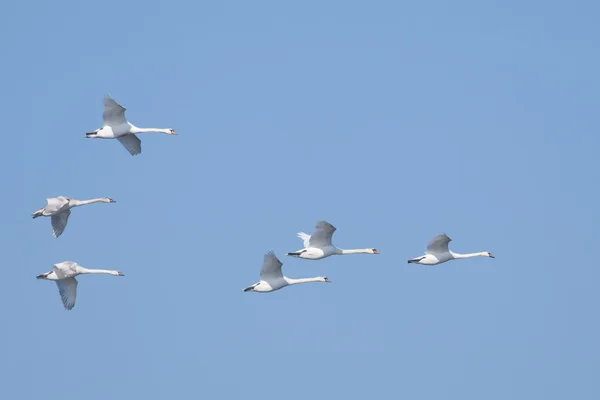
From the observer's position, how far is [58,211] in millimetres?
99188

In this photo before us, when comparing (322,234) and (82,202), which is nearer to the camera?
(322,234)

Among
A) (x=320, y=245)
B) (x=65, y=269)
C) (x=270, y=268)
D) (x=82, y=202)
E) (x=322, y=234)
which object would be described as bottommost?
(x=270, y=268)

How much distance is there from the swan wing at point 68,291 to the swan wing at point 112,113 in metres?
7.67

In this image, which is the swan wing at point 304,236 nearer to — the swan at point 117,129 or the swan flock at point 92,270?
the swan flock at point 92,270

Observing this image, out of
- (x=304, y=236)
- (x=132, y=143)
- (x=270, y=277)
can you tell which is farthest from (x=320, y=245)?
(x=304, y=236)

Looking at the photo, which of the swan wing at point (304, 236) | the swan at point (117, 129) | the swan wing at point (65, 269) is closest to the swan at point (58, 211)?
the swan wing at point (65, 269)

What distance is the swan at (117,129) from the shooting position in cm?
9806

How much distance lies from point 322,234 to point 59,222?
1231cm

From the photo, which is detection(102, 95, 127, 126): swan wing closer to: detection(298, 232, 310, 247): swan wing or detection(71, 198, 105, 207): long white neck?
detection(71, 198, 105, 207): long white neck

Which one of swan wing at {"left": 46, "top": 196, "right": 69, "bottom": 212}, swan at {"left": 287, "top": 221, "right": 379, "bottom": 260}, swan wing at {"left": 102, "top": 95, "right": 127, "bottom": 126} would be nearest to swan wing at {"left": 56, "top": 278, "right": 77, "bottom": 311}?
swan wing at {"left": 46, "top": 196, "right": 69, "bottom": 212}

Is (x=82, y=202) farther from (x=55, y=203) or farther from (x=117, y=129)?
(x=117, y=129)

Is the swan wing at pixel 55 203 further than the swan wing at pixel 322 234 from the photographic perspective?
No

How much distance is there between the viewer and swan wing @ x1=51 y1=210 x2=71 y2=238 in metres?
99.3

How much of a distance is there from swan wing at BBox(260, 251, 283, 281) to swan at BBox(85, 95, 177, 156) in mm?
8574
